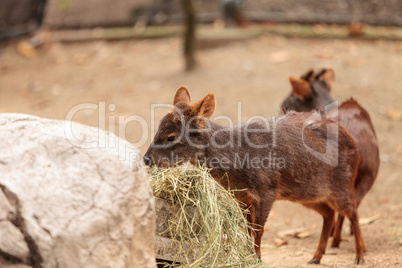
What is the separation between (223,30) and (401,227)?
6.62 m

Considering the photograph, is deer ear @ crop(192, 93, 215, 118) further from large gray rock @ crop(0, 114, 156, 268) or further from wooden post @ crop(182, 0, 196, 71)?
wooden post @ crop(182, 0, 196, 71)

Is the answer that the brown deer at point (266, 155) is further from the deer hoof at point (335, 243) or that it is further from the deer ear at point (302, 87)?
the deer ear at point (302, 87)

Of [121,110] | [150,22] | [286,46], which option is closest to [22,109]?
[121,110]

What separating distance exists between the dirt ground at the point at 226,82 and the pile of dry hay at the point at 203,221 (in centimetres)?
159

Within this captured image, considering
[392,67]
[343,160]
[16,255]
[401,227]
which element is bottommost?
[401,227]

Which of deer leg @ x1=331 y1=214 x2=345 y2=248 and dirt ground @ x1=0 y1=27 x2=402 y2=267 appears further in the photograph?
dirt ground @ x1=0 y1=27 x2=402 y2=267

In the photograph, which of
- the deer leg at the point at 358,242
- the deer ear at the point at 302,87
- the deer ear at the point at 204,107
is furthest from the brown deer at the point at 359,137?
the deer ear at the point at 204,107

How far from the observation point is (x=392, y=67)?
9.48m

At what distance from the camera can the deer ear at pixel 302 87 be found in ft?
18.8

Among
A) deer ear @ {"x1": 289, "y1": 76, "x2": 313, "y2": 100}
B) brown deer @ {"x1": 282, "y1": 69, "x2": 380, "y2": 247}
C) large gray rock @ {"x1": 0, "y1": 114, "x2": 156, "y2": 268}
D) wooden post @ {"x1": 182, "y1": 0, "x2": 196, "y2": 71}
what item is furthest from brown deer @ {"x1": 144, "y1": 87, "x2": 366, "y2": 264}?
wooden post @ {"x1": 182, "y1": 0, "x2": 196, "y2": 71}

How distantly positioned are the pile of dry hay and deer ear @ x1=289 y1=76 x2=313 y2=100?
229cm

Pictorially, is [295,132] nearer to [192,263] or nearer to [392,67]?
[192,263]

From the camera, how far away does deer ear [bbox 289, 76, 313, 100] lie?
5738 millimetres

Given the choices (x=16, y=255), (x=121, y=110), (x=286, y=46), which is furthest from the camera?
(x=286, y=46)
